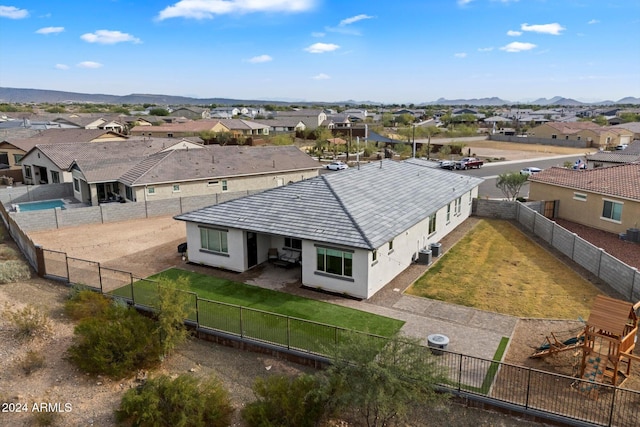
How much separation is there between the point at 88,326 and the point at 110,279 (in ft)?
21.6

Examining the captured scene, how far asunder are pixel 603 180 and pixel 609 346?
959 inches

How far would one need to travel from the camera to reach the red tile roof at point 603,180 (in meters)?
32.9

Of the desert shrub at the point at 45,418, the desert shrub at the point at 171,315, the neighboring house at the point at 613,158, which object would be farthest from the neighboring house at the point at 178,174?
the neighboring house at the point at 613,158

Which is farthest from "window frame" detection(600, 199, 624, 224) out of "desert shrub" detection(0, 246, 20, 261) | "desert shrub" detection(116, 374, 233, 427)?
"desert shrub" detection(0, 246, 20, 261)

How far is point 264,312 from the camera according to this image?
17.8m

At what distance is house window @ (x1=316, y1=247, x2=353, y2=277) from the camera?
70.9ft

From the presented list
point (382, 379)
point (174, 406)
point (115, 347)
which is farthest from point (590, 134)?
point (174, 406)

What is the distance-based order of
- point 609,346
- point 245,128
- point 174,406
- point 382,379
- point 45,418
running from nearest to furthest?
point 382,379
point 45,418
point 174,406
point 609,346
point 245,128

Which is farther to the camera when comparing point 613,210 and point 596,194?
point 596,194

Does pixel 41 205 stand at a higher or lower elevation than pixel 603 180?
lower

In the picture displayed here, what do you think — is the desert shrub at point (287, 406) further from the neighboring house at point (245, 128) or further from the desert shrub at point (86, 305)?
the neighboring house at point (245, 128)

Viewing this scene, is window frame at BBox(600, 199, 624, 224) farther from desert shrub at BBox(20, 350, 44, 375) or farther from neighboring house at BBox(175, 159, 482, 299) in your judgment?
desert shrub at BBox(20, 350, 44, 375)

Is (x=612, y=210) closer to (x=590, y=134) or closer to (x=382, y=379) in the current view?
(x=382, y=379)

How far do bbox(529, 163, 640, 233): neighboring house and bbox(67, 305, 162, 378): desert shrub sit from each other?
101ft
